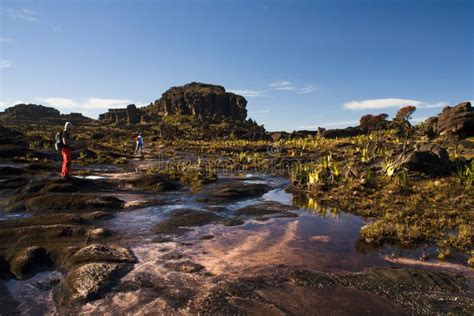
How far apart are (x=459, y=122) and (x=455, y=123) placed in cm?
39

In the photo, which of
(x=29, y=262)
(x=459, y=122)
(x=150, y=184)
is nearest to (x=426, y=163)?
(x=150, y=184)

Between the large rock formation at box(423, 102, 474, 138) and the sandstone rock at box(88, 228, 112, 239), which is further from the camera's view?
the large rock formation at box(423, 102, 474, 138)

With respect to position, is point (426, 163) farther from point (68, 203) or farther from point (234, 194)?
point (68, 203)

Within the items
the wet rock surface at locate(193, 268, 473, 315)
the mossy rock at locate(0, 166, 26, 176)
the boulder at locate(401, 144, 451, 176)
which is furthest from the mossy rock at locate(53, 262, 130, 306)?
the mossy rock at locate(0, 166, 26, 176)

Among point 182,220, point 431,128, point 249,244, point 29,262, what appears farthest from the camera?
point 431,128

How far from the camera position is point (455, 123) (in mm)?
36906

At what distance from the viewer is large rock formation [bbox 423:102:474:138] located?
3622cm

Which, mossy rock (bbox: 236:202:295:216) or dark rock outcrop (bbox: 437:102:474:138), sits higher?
dark rock outcrop (bbox: 437:102:474:138)

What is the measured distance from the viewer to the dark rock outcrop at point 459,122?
36.2 meters

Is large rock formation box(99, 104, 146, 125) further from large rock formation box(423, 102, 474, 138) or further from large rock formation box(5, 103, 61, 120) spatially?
large rock formation box(423, 102, 474, 138)

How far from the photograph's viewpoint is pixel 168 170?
83.0 ft

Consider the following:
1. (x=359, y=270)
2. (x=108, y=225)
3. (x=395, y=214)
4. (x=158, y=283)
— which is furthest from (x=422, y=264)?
(x=108, y=225)

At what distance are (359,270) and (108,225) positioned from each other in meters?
7.61

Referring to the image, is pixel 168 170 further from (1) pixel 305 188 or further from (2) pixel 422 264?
(2) pixel 422 264
